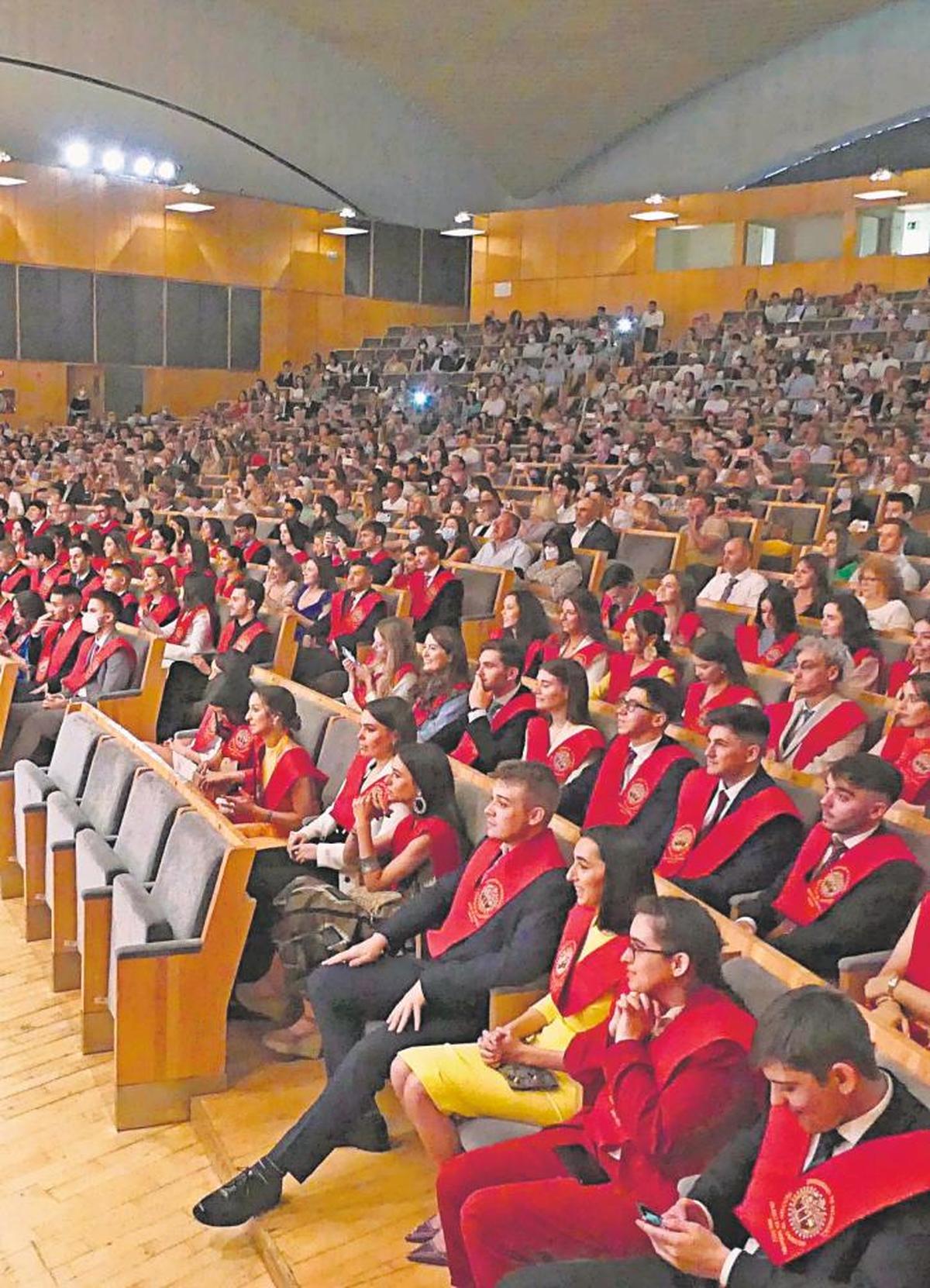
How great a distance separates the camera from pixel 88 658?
5074 millimetres

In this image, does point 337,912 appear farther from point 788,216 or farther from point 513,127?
point 513,127

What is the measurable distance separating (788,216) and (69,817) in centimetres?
1432

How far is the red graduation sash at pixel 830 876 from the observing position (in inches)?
93.2

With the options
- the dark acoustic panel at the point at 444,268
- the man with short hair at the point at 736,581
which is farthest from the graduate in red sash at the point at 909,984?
the dark acoustic panel at the point at 444,268

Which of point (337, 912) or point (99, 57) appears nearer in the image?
point (337, 912)

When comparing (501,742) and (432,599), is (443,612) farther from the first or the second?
(501,742)

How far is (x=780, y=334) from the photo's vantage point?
43.1 feet

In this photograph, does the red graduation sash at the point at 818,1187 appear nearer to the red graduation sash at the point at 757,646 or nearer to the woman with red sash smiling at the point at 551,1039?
the woman with red sash smiling at the point at 551,1039

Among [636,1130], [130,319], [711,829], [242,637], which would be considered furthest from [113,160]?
[636,1130]

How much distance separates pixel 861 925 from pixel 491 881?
67 cm

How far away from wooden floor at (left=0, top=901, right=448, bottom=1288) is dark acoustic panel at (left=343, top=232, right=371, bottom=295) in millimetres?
16721

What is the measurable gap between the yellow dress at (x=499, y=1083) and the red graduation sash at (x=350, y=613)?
3202 millimetres

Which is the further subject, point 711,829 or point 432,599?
point 432,599

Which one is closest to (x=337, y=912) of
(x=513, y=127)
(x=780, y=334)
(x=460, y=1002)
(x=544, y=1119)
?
(x=460, y=1002)
